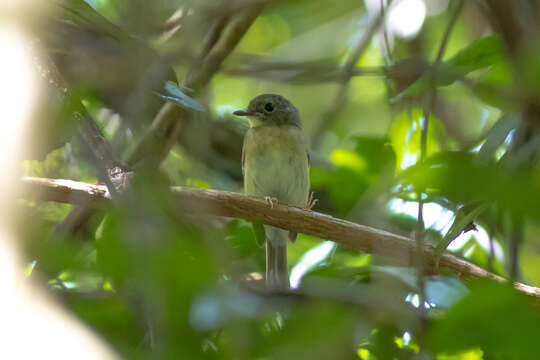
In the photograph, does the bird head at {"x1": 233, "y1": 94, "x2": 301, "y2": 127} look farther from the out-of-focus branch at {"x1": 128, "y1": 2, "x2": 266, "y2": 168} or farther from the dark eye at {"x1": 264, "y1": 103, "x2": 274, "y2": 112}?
the out-of-focus branch at {"x1": 128, "y1": 2, "x2": 266, "y2": 168}

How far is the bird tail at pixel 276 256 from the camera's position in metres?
3.94

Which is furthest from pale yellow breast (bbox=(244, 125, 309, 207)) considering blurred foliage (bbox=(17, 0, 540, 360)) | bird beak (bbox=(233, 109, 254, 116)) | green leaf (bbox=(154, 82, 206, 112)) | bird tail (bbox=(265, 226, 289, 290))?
green leaf (bbox=(154, 82, 206, 112))

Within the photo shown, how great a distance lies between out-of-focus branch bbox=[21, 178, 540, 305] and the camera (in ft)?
9.05

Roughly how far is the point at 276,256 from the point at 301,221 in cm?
134

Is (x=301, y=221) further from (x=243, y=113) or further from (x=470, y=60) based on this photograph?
(x=243, y=113)

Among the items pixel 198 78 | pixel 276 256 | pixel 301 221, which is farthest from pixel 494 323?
pixel 276 256

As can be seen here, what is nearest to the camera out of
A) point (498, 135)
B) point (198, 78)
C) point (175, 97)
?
point (175, 97)

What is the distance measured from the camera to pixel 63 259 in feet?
3.87

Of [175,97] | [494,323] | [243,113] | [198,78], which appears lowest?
[494,323]

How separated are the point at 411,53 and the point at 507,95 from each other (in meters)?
3.60

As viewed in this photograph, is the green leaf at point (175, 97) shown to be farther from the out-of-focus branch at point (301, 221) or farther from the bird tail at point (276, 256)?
the bird tail at point (276, 256)

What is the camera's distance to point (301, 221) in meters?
3.26

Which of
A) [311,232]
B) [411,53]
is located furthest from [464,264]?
[411,53]

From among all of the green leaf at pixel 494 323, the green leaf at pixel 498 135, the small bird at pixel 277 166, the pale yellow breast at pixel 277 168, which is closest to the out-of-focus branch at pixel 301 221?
the green leaf at pixel 498 135
